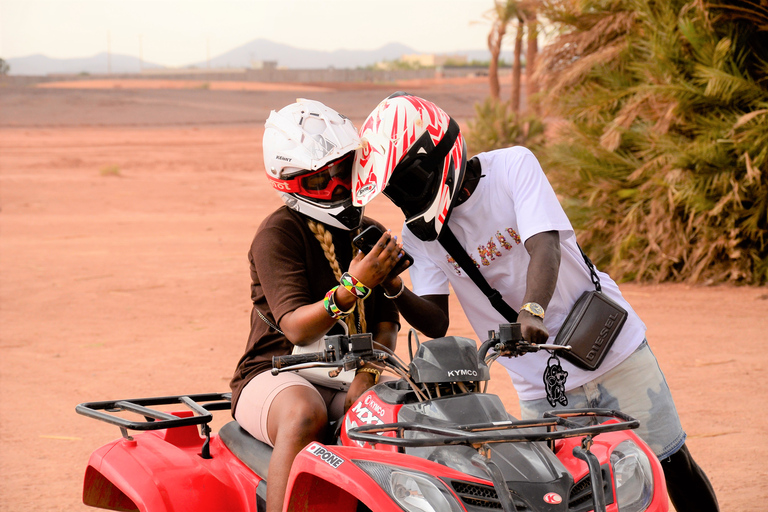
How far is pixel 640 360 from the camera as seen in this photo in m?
3.48

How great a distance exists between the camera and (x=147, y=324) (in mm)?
10117

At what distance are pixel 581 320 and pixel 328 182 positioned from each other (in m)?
1.10

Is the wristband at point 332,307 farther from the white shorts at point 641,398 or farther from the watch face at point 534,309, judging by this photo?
the white shorts at point 641,398

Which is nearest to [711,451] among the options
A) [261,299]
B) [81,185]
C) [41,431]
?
[261,299]

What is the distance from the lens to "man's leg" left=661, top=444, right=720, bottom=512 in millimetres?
3492

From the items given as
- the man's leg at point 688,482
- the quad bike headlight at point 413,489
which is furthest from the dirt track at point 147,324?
→ the quad bike headlight at point 413,489

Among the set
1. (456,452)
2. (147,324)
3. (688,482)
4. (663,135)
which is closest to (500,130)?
(663,135)

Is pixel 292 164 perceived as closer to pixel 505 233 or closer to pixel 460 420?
pixel 505 233

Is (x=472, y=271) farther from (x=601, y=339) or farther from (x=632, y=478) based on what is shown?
(x=632, y=478)

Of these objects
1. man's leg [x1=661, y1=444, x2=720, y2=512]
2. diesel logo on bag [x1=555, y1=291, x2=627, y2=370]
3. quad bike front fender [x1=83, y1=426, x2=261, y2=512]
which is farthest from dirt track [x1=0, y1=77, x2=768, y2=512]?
diesel logo on bag [x1=555, y1=291, x2=627, y2=370]

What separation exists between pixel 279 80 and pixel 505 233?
310ft

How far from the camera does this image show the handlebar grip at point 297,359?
253 centimetres

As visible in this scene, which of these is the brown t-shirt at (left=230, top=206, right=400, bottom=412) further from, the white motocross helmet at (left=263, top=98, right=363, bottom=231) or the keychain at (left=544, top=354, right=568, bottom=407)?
the keychain at (left=544, top=354, right=568, bottom=407)

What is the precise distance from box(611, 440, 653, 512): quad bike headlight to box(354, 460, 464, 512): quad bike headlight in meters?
0.55
